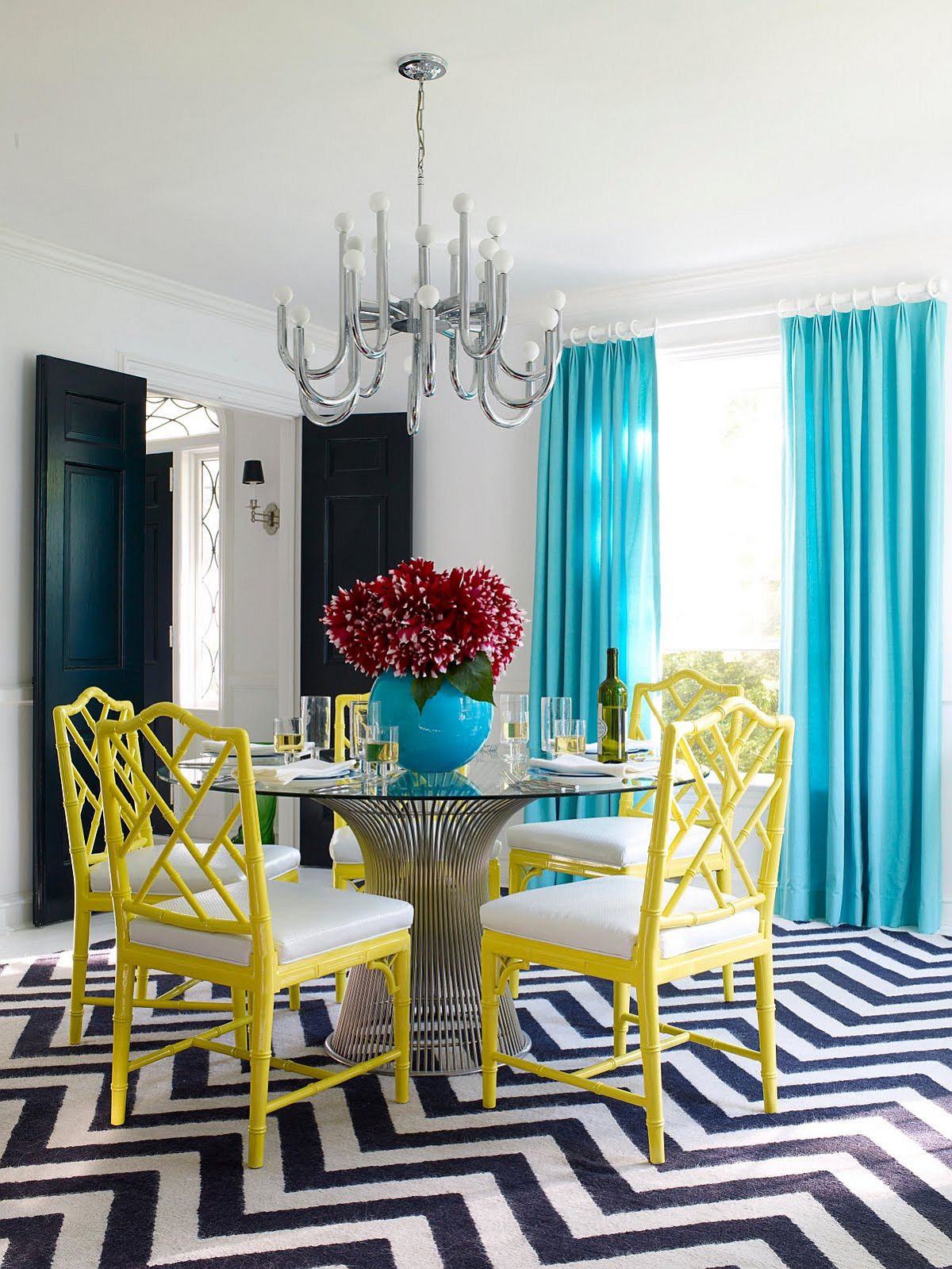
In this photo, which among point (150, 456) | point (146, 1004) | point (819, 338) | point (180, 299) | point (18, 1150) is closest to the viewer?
point (18, 1150)

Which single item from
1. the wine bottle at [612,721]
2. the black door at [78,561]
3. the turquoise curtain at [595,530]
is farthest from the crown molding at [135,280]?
the wine bottle at [612,721]

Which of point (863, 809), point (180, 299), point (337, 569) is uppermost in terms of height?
point (180, 299)

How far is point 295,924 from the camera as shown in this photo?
2.49 m

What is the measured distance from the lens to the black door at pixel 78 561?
443cm

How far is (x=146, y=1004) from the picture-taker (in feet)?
9.52

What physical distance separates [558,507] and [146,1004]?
3.03 metres

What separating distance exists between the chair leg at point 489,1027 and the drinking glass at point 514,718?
2.02 ft

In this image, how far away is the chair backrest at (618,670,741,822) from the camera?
3.57 meters

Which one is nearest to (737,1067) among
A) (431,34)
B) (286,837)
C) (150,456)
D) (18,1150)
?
(18,1150)

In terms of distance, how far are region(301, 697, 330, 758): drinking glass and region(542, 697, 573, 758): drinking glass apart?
0.62 meters

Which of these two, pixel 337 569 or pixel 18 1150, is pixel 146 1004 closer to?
pixel 18 1150

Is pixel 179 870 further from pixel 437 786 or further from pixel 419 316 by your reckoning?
pixel 419 316

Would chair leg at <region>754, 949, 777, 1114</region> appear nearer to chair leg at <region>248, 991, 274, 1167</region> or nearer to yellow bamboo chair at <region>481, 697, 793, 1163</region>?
yellow bamboo chair at <region>481, 697, 793, 1163</region>

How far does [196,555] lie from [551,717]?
3.94m
